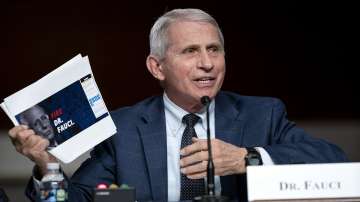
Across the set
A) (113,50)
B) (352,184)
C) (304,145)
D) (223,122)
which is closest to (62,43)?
(113,50)

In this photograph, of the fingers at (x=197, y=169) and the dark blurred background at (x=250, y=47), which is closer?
the fingers at (x=197, y=169)

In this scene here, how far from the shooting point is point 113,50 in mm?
4301

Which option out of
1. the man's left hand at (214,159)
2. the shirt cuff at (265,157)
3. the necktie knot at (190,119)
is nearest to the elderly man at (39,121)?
the man's left hand at (214,159)

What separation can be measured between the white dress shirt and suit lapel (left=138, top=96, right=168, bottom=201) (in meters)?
0.02

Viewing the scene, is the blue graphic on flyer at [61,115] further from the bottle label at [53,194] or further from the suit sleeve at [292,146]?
the suit sleeve at [292,146]

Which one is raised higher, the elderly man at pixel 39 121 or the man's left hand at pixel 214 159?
the elderly man at pixel 39 121

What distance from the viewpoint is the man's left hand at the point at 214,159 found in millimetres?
2424

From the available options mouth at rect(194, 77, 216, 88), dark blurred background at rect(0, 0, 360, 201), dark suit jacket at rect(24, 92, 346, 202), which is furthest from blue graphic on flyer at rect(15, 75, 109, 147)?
dark blurred background at rect(0, 0, 360, 201)

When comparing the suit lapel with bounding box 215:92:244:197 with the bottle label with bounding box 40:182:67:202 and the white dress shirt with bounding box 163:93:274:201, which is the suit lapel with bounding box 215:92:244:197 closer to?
the white dress shirt with bounding box 163:93:274:201

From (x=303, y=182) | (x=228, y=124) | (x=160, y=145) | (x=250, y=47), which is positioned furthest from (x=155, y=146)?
(x=250, y=47)

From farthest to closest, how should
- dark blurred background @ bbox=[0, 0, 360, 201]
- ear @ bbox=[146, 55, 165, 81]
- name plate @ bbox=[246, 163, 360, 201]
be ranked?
dark blurred background @ bbox=[0, 0, 360, 201], ear @ bbox=[146, 55, 165, 81], name plate @ bbox=[246, 163, 360, 201]

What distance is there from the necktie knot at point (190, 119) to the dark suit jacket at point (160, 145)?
80 millimetres

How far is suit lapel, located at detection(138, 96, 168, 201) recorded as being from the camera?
2.72m

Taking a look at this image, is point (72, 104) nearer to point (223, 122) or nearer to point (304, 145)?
point (223, 122)
